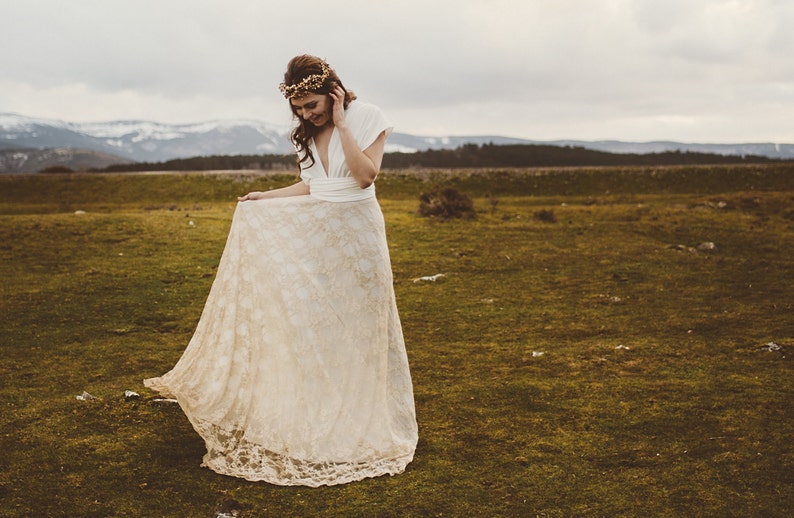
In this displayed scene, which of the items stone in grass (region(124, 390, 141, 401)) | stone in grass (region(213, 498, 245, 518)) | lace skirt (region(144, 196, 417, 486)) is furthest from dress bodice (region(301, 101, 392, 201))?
stone in grass (region(124, 390, 141, 401))

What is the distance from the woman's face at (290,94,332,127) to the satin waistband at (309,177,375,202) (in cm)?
50

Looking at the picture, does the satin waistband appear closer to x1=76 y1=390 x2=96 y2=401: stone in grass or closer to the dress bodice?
the dress bodice

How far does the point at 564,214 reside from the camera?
27.1 meters

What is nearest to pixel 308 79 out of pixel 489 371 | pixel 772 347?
pixel 489 371

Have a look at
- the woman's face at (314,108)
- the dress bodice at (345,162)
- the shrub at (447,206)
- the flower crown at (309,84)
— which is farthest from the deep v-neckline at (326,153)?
the shrub at (447,206)

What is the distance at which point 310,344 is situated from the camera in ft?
18.2

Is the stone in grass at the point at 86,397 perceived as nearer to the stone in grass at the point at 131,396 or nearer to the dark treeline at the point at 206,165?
the stone in grass at the point at 131,396

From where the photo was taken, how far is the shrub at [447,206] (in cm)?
2508

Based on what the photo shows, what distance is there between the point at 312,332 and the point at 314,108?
1878mm

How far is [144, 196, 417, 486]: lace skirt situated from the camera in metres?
5.43

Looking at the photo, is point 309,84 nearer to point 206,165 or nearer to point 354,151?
point 354,151

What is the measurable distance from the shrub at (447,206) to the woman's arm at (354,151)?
63.2ft

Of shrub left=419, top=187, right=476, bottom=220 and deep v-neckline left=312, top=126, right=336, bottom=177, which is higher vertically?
deep v-neckline left=312, top=126, right=336, bottom=177

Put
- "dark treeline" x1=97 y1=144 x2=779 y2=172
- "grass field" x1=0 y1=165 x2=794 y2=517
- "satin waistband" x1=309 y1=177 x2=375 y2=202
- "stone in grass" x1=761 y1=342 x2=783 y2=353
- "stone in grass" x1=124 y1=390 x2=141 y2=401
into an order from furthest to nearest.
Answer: "dark treeline" x1=97 y1=144 x2=779 y2=172 → "stone in grass" x1=761 y1=342 x2=783 y2=353 → "stone in grass" x1=124 y1=390 x2=141 y2=401 → "satin waistband" x1=309 y1=177 x2=375 y2=202 → "grass field" x1=0 y1=165 x2=794 y2=517
